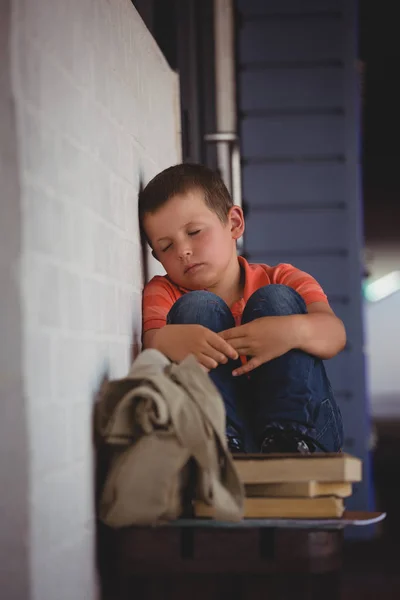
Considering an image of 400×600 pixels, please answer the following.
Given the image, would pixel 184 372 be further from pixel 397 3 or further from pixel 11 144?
pixel 397 3

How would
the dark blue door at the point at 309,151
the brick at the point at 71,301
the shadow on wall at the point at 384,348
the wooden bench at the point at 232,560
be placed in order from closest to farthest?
the brick at the point at 71,301
the wooden bench at the point at 232,560
the dark blue door at the point at 309,151
the shadow on wall at the point at 384,348

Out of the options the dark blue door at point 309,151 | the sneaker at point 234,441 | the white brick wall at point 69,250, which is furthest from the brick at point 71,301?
the dark blue door at point 309,151

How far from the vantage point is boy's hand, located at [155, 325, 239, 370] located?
1487 millimetres

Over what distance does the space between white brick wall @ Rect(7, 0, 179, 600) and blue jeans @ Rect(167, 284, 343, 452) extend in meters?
0.17

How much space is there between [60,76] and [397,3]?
13.4 feet

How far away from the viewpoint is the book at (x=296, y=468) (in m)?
1.32

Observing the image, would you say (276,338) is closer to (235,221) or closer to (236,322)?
(236,322)

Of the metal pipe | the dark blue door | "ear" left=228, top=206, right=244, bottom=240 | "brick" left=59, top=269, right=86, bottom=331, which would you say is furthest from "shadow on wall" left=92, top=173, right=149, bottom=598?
the dark blue door

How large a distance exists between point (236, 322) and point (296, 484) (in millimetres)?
560

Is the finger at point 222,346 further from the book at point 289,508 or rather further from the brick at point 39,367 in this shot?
the brick at point 39,367

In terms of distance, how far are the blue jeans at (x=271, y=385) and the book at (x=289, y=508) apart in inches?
7.0

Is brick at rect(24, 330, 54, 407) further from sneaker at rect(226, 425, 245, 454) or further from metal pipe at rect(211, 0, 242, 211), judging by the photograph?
metal pipe at rect(211, 0, 242, 211)

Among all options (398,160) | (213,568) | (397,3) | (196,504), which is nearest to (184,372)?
(196,504)

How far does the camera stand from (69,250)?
1.23 metres
